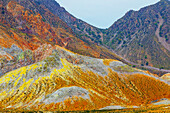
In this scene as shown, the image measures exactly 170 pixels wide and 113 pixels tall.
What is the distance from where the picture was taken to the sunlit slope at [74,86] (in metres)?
87.8

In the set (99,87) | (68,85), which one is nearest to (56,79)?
(68,85)

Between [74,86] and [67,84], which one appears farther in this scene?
[67,84]

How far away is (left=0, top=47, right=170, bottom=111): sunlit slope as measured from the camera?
87.8 m

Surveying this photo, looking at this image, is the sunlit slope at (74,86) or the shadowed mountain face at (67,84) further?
the shadowed mountain face at (67,84)

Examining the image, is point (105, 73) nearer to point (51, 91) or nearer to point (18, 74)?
point (51, 91)

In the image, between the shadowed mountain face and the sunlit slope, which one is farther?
the shadowed mountain face

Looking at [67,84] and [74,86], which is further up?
[67,84]

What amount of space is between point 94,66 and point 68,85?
1531 inches

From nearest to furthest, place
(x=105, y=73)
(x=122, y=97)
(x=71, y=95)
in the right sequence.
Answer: (x=71, y=95) < (x=122, y=97) < (x=105, y=73)

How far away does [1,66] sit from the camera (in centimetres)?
11625

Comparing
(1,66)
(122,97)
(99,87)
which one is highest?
(1,66)

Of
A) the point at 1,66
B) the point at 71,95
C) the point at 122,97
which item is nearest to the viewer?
the point at 71,95

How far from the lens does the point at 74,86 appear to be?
97750 millimetres

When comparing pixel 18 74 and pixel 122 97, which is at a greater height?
pixel 18 74
